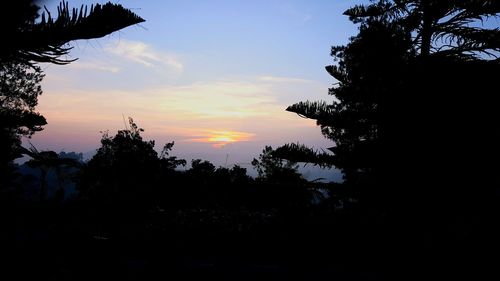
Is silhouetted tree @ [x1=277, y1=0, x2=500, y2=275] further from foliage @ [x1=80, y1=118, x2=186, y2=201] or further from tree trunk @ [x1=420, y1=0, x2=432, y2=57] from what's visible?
foliage @ [x1=80, y1=118, x2=186, y2=201]

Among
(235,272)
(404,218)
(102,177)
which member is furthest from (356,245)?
(102,177)

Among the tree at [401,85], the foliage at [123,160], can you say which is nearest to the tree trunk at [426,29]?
the tree at [401,85]

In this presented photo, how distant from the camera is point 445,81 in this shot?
3.43m

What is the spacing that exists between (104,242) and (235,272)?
108 cm

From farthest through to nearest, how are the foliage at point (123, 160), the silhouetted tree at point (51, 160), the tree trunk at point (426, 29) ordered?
the foliage at point (123, 160) → the tree trunk at point (426, 29) → the silhouetted tree at point (51, 160)

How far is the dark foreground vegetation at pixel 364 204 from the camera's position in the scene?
7.41 feet

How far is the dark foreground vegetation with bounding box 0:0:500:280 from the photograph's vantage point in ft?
7.41

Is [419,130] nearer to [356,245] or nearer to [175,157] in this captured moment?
[356,245]

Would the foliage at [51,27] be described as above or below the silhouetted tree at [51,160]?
above

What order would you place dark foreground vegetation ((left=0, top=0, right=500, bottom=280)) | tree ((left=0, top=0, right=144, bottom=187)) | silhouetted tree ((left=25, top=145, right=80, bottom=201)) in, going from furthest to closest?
silhouetted tree ((left=25, top=145, right=80, bottom=201))
dark foreground vegetation ((left=0, top=0, right=500, bottom=280))
tree ((left=0, top=0, right=144, bottom=187))

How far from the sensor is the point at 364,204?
5.01 meters

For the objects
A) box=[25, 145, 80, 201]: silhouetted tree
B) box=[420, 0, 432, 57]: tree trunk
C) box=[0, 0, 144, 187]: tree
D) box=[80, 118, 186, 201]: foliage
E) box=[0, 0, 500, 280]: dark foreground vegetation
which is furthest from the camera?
box=[80, 118, 186, 201]: foliage

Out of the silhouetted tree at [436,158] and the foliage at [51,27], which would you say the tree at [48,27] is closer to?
the foliage at [51,27]

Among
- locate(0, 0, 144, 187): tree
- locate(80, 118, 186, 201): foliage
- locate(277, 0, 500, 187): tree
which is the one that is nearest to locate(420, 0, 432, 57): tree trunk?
locate(277, 0, 500, 187): tree
